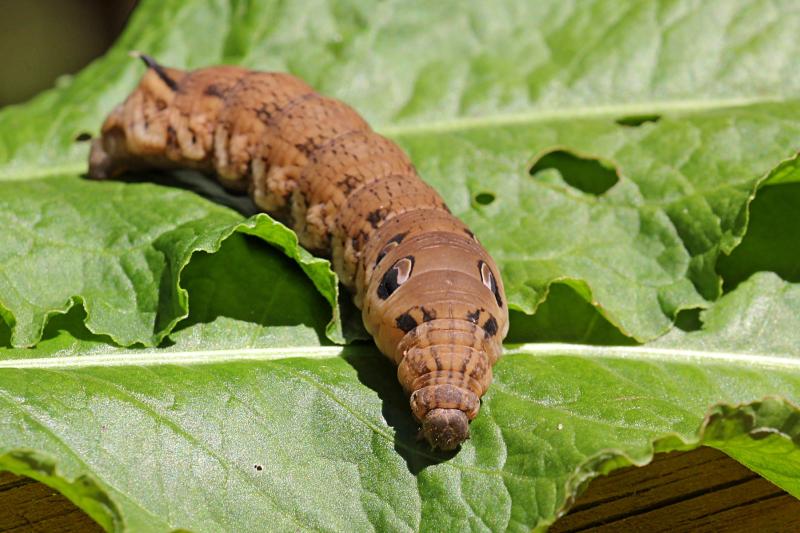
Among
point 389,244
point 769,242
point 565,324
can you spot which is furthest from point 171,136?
point 769,242

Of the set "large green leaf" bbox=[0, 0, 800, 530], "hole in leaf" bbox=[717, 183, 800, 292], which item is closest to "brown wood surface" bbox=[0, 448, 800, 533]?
"large green leaf" bbox=[0, 0, 800, 530]

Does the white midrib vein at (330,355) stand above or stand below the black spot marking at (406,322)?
below

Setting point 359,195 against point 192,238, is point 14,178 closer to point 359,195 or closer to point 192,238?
point 192,238

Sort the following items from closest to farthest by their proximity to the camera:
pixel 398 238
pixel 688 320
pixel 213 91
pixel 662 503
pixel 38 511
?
pixel 38 511 → pixel 662 503 → pixel 398 238 → pixel 688 320 → pixel 213 91

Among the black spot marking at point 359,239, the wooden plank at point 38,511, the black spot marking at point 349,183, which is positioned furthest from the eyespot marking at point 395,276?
the wooden plank at point 38,511

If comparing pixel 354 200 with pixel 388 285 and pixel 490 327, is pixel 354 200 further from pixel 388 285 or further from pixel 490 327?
pixel 490 327

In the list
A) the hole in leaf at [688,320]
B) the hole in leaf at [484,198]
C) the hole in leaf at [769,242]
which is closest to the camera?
the hole in leaf at [688,320]

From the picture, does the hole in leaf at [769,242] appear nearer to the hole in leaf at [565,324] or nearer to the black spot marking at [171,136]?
the hole in leaf at [565,324]
